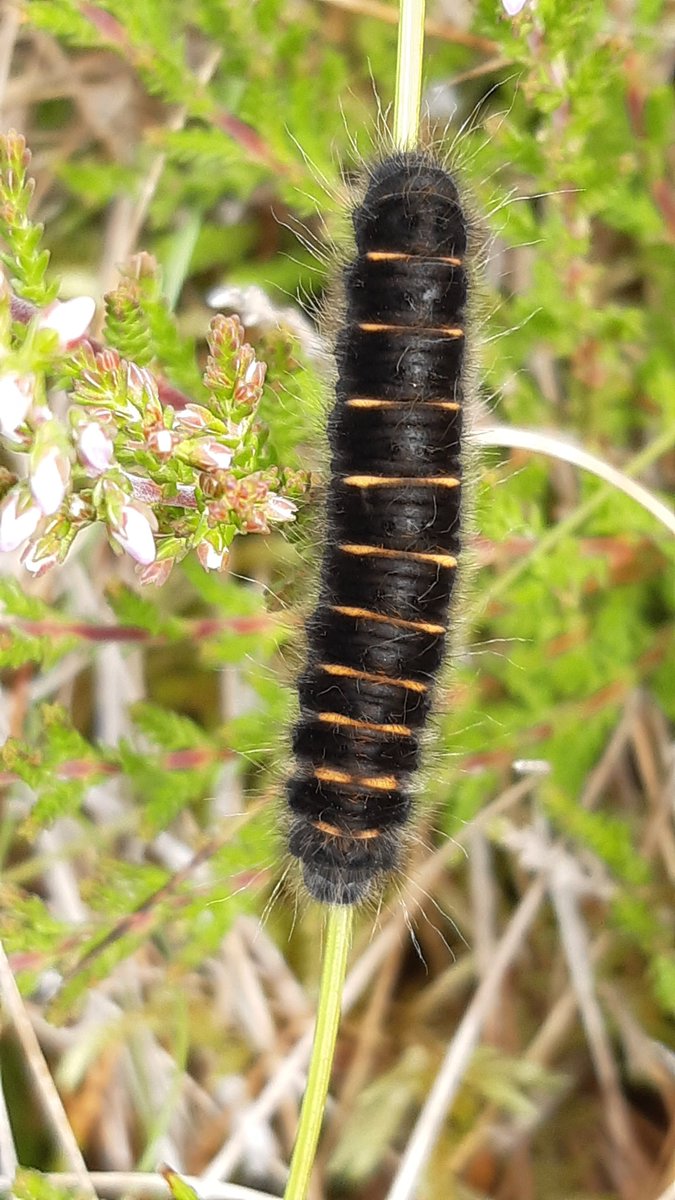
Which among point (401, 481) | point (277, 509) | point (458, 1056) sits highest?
point (401, 481)

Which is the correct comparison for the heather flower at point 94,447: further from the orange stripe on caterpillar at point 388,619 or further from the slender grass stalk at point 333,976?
the slender grass stalk at point 333,976

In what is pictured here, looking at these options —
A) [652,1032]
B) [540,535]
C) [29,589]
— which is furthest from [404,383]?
[652,1032]

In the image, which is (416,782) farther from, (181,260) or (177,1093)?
(181,260)

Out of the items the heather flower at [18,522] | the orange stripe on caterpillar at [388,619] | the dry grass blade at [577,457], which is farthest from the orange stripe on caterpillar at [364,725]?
the dry grass blade at [577,457]

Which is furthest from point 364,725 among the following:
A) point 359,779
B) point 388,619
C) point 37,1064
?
point 37,1064

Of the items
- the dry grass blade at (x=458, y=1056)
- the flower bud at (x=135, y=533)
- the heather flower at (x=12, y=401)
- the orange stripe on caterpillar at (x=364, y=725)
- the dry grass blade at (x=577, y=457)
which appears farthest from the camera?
the dry grass blade at (x=458, y=1056)

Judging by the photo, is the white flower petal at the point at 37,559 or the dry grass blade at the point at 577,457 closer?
the white flower petal at the point at 37,559

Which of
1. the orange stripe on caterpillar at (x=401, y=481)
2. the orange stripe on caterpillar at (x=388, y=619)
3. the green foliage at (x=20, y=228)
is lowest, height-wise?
the orange stripe on caterpillar at (x=388, y=619)

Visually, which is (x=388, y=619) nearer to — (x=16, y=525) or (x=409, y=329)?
(x=409, y=329)

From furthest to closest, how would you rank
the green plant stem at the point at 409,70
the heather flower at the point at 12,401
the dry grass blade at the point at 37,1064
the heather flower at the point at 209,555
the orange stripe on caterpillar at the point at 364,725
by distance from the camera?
the dry grass blade at the point at 37,1064, the green plant stem at the point at 409,70, the orange stripe on caterpillar at the point at 364,725, the heather flower at the point at 209,555, the heather flower at the point at 12,401

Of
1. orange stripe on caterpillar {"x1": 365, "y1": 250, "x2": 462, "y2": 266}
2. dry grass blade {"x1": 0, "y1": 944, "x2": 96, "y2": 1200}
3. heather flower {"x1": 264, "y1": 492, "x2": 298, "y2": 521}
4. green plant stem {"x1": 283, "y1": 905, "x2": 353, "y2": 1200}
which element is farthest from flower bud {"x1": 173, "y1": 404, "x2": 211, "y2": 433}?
dry grass blade {"x1": 0, "y1": 944, "x2": 96, "y2": 1200}
